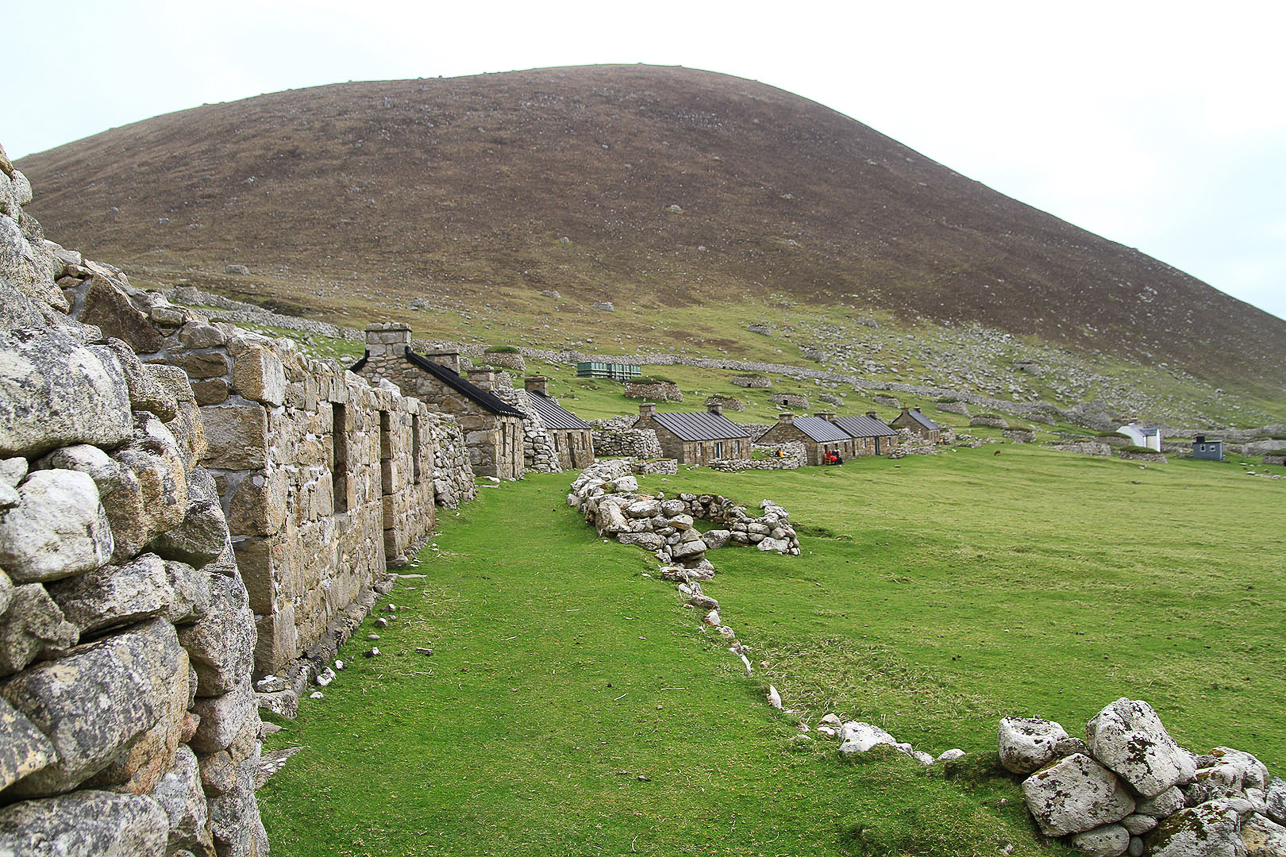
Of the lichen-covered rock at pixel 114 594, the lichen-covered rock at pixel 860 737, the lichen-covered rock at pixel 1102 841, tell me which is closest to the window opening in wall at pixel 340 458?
the lichen-covered rock at pixel 860 737

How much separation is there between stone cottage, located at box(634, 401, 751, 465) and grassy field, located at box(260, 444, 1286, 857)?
60.9ft

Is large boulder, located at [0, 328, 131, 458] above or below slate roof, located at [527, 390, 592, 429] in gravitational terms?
below

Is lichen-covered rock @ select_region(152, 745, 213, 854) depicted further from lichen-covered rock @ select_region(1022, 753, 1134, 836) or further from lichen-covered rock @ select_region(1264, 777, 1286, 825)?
lichen-covered rock @ select_region(1264, 777, 1286, 825)

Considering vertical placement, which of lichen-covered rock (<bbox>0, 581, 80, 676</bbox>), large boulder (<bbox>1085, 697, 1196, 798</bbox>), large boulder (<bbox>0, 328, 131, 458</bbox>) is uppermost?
large boulder (<bbox>0, 328, 131, 458</bbox>)

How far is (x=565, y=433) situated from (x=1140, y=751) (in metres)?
30.9

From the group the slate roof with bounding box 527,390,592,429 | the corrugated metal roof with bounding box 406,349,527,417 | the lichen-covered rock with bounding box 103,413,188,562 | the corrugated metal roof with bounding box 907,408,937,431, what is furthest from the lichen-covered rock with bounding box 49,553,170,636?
the corrugated metal roof with bounding box 907,408,937,431

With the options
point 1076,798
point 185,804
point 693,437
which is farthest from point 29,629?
point 693,437

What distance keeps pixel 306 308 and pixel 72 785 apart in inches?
2669

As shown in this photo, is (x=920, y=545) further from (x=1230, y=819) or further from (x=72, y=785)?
(x=72, y=785)

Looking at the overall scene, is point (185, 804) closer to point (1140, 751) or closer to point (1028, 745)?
point (1028, 745)

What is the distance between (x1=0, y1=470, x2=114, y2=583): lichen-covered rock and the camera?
114 inches

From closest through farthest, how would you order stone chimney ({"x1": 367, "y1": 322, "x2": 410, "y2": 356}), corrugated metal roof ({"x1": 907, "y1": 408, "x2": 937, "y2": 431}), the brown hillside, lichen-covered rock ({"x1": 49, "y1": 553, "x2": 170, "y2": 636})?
lichen-covered rock ({"x1": 49, "y1": 553, "x2": 170, "y2": 636}) → stone chimney ({"x1": 367, "y1": 322, "x2": 410, "y2": 356}) → corrugated metal roof ({"x1": 907, "y1": 408, "x2": 937, "y2": 431}) → the brown hillside

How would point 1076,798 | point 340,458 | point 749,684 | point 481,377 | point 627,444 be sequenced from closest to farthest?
point 1076,798 → point 749,684 → point 340,458 → point 481,377 → point 627,444

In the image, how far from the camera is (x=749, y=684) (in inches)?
397
